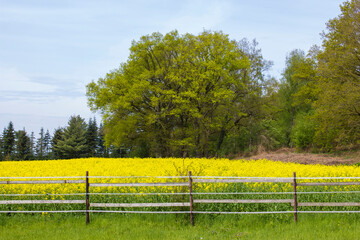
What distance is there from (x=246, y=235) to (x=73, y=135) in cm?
6041

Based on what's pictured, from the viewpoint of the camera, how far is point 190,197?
990 cm

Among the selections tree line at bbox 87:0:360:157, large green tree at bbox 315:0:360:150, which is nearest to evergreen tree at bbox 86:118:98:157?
tree line at bbox 87:0:360:157

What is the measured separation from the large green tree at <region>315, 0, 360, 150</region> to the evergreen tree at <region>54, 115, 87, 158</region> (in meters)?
47.3

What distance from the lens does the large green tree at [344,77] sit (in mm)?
26750

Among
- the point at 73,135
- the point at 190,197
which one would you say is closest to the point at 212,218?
the point at 190,197

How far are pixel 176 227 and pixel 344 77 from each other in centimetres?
2456

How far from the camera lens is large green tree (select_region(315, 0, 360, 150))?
26.8 m

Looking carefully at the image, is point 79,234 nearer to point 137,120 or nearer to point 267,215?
point 267,215

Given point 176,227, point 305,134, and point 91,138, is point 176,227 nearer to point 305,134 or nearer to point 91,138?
point 305,134

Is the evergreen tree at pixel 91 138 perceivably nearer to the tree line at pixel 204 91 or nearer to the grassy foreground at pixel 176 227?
the tree line at pixel 204 91

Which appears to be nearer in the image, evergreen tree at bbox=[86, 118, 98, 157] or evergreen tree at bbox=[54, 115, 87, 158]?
evergreen tree at bbox=[54, 115, 87, 158]

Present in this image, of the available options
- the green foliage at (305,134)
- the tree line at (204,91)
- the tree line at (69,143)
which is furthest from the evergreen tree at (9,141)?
the green foliage at (305,134)

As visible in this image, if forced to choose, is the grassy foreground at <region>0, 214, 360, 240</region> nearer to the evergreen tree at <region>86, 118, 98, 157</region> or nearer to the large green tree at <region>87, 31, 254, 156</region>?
the large green tree at <region>87, 31, 254, 156</region>

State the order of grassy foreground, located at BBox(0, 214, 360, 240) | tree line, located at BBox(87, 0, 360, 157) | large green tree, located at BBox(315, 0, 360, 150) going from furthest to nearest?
tree line, located at BBox(87, 0, 360, 157), large green tree, located at BBox(315, 0, 360, 150), grassy foreground, located at BBox(0, 214, 360, 240)
